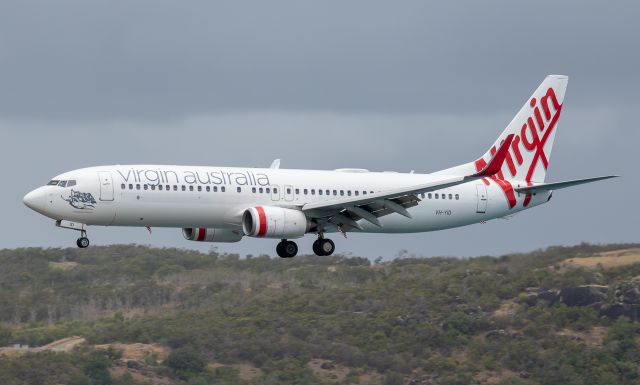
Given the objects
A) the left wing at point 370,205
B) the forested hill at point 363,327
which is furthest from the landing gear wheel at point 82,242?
the forested hill at point 363,327

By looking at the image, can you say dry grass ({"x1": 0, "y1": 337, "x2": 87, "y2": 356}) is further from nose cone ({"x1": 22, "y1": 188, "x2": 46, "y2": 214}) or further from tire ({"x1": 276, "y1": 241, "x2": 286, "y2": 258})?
nose cone ({"x1": 22, "y1": 188, "x2": 46, "y2": 214})

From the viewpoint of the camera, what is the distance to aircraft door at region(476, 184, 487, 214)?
85.6 meters

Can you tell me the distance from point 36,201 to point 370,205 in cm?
1643

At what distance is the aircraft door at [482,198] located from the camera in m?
85.6

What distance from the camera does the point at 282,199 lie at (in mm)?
79875

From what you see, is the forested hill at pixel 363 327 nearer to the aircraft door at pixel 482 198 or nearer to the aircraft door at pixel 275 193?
the aircraft door at pixel 482 198

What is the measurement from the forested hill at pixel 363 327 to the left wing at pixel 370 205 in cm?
5118

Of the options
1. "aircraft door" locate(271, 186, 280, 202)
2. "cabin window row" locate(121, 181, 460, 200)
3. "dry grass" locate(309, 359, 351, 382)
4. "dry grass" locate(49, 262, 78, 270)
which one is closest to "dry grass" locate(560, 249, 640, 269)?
"dry grass" locate(309, 359, 351, 382)

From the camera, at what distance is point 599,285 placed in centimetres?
13725

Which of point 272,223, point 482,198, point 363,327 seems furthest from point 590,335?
point 272,223

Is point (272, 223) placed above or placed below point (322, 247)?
above

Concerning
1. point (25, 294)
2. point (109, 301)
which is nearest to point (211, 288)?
point (109, 301)

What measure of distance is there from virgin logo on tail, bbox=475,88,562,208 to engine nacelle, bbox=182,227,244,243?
14138mm

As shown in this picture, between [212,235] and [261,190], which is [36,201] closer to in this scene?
[212,235]
